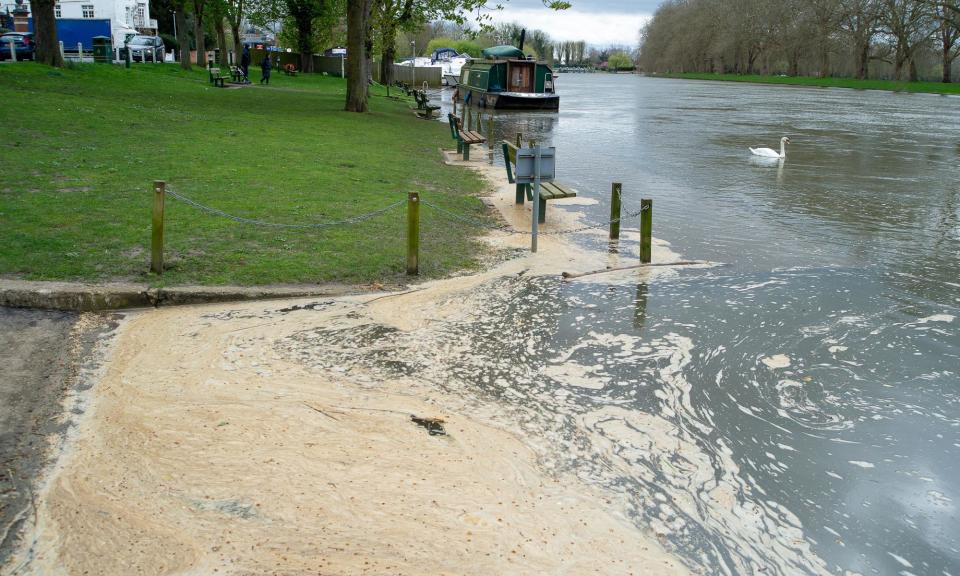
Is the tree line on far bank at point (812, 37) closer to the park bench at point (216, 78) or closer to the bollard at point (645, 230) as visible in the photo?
the park bench at point (216, 78)

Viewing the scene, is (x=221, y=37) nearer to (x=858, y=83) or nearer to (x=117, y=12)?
(x=117, y=12)

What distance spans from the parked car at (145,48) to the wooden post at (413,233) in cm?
3883

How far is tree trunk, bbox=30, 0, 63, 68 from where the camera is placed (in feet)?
87.6

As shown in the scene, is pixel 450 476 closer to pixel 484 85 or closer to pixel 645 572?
pixel 645 572

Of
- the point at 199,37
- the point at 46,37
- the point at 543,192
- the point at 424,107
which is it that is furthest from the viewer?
the point at 199,37

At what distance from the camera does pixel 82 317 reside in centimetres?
763

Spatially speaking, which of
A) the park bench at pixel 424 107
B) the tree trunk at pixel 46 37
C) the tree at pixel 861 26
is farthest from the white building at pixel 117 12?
the tree at pixel 861 26

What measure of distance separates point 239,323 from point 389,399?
219cm

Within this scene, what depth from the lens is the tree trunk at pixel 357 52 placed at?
26938mm

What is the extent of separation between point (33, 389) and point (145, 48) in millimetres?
42124

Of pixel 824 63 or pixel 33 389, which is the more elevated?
pixel 824 63

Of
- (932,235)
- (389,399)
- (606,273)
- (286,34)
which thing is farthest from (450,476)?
(286,34)

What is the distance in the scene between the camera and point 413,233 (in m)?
9.24

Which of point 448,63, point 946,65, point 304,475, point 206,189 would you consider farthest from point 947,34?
point 304,475
